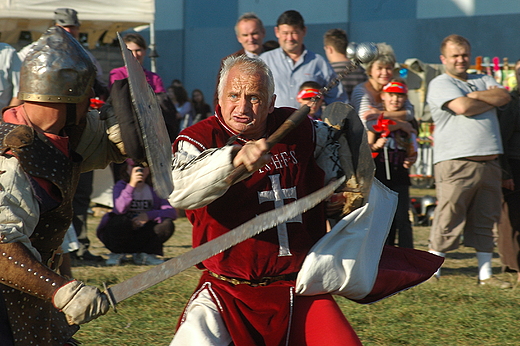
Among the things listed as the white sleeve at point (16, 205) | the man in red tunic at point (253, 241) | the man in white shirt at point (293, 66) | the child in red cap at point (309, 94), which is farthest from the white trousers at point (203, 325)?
the man in white shirt at point (293, 66)

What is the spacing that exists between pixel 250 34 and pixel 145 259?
2.05 metres

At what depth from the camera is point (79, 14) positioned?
383 inches

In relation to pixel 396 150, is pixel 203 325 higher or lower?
lower

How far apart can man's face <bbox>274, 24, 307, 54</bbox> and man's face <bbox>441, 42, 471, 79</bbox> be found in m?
1.13

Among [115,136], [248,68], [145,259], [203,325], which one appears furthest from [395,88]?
[203,325]

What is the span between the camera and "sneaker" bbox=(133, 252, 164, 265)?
19.9ft

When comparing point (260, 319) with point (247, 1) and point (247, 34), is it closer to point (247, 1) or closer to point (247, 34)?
point (247, 34)

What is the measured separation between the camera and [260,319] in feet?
8.18

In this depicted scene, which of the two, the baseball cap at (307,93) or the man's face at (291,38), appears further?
the man's face at (291,38)

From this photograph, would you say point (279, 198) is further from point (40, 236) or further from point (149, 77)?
point (149, 77)

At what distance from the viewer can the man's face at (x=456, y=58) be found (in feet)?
18.1

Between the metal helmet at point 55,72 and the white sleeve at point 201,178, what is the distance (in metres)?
0.41

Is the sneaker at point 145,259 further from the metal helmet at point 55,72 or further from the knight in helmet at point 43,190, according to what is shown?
the metal helmet at point 55,72

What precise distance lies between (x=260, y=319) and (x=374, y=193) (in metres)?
0.68
